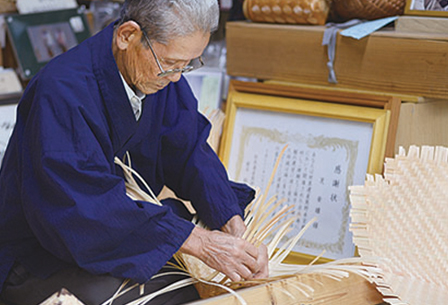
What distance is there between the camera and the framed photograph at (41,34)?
245cm

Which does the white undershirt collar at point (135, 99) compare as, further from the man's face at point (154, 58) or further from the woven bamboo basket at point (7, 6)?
the woven bamboo basket at point (7, 6)

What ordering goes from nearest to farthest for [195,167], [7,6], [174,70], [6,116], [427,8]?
1. [174,70]
2. [195,167]
3. [427,8]
4. [6,116]
5. [7,6]

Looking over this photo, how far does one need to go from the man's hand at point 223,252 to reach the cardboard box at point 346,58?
0.77m

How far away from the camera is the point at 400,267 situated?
1.32 m

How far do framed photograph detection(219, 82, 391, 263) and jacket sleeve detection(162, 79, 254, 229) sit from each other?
35 cm

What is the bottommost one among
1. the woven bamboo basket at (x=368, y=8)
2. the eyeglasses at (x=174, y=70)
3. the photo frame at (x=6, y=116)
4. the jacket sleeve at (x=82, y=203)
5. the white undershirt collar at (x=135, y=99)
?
the photo frame at (x=6, y=116)

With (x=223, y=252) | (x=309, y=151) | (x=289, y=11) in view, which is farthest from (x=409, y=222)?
(x=289, y=11)

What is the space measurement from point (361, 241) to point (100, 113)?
2.19 ft

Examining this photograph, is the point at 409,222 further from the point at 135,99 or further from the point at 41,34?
the point at 41,34

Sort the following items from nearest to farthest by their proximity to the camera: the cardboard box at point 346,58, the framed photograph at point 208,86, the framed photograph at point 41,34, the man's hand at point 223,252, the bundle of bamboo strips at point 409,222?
1. the man's hand at point 223,252
2. the bundle of bamboo strips at point 409,222
3. the cardboard box at point 346,58
4. the framed photograph at point 208,86
5. the framed photograph at point 41,34

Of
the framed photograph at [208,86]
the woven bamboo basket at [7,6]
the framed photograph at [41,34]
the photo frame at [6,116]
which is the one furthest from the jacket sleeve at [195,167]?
the woven bamboo basket at [7,6]

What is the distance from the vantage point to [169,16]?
1.12 m

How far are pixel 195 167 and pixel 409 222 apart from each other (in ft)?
1.72

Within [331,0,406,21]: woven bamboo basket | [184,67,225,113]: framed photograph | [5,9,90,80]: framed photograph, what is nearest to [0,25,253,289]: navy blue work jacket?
[331,0,406,21]: woven bamboo basket
